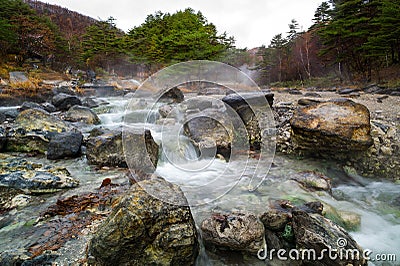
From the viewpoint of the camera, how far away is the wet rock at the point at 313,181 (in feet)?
13.9

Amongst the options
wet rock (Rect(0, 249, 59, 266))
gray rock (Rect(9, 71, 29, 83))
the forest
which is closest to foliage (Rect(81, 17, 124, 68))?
the forest

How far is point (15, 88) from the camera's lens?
12898mm

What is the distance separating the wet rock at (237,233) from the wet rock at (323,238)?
1.47 feet

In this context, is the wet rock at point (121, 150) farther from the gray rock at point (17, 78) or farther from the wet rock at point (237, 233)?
the gray rock at point (17, 78)

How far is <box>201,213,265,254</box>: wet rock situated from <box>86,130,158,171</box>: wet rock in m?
2.38

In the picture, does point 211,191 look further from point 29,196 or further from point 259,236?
point 29,196

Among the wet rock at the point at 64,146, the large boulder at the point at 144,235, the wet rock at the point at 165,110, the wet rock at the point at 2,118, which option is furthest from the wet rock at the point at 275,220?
the wet rock at the point at 2,118

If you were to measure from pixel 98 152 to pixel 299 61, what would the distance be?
2418 centimetres

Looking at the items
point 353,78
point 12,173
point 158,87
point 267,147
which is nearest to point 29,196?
point 12,173

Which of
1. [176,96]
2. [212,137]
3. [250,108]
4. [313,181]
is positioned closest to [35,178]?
[212,137]

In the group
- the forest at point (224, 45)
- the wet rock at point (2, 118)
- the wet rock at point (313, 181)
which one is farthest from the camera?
the forest at point (224, 45)

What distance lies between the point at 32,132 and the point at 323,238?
680 cm

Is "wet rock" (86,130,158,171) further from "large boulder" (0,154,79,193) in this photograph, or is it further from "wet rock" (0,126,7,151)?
"wet rock" (0,126,7,151)

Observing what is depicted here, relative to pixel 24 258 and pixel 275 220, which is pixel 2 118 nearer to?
pixel 24 258
